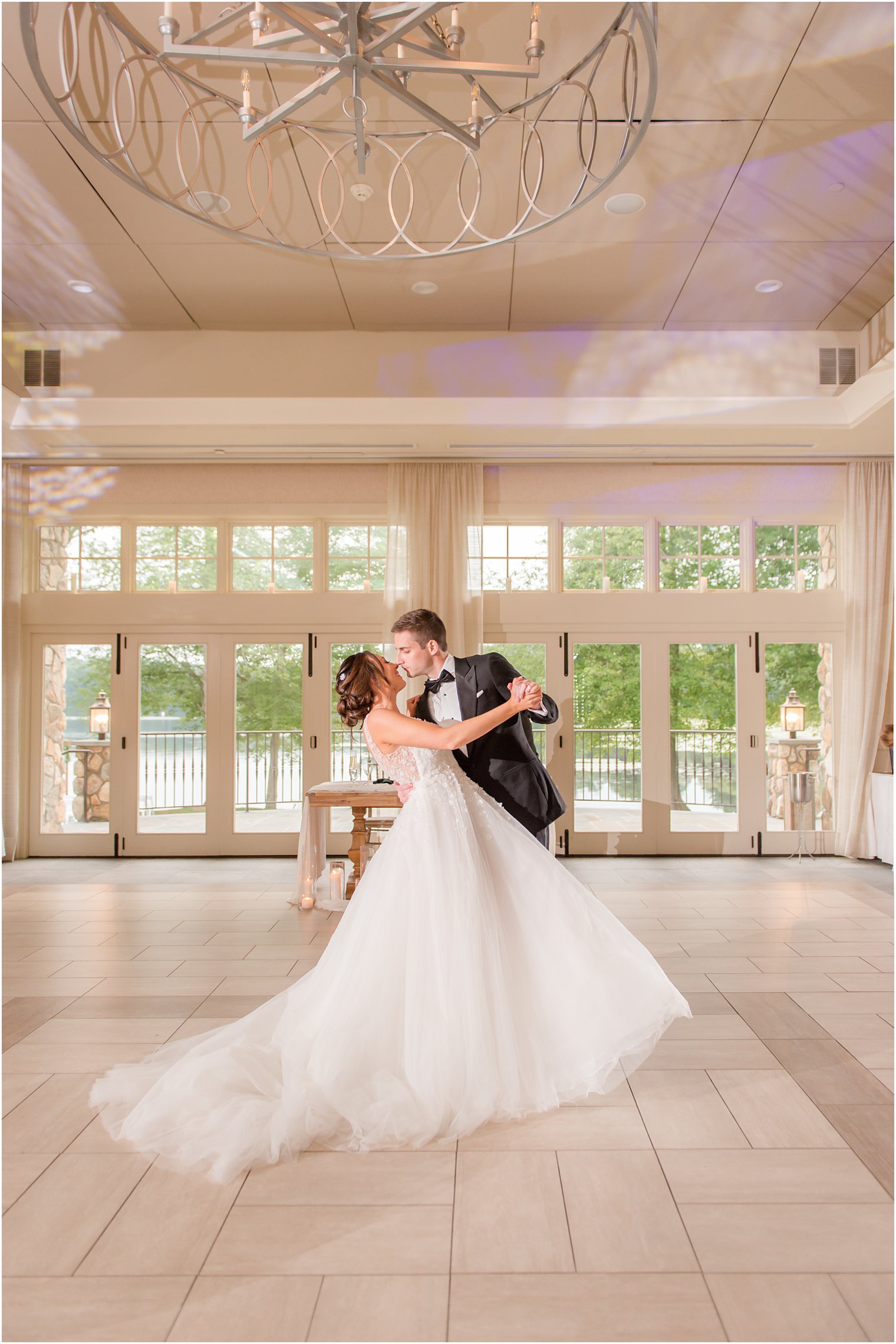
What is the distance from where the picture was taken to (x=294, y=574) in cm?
767

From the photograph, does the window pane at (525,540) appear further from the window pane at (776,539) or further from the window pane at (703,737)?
the window pane at (776,539)

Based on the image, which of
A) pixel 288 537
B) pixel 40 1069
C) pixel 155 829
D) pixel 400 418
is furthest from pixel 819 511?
pixel 40 1069

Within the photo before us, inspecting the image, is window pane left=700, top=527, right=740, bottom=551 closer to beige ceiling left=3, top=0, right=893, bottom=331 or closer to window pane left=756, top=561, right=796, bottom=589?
window pane left=756, top=561, right=796, bottom=589

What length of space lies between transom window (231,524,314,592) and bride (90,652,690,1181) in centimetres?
483

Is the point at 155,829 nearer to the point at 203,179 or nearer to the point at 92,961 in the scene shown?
the point at 92,961

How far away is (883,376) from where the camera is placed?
18.8 feet

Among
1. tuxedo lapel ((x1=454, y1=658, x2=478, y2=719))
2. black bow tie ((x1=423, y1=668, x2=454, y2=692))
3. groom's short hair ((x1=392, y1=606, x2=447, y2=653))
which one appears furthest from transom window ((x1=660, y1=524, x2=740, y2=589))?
groom's short hair ((x1=392, y1=606, x2=447, y2=653))

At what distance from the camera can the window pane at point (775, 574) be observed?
7586 mm

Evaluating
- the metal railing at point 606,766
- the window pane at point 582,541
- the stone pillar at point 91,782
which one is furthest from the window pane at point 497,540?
the stone pillar at point 91,782

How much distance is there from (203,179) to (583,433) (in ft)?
10.5

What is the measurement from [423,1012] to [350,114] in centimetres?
269

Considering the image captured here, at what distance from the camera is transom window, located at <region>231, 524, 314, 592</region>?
767 centimetres

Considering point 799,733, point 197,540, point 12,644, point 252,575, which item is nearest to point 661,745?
point 799,733

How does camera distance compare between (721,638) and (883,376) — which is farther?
(721,638)
